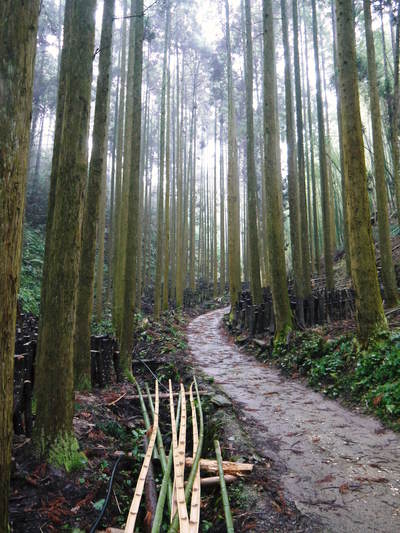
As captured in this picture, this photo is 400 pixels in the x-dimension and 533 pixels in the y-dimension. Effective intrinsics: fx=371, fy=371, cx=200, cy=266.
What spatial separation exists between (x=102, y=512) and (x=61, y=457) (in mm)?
730

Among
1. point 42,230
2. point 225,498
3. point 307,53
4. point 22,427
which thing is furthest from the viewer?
point 42,230

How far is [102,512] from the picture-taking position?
7.97 feet

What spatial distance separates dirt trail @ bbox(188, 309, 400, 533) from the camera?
2.38 meters

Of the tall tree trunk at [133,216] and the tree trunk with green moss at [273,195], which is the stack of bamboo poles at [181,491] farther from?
the tree trunk with green moss at [273,195]

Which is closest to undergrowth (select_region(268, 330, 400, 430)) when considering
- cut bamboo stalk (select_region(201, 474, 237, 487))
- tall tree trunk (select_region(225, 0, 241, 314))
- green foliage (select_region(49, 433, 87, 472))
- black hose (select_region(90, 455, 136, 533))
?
cut bamboo stalk (select_region(201, 474, 237, 487))

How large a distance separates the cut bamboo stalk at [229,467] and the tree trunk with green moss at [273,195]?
5.11 m

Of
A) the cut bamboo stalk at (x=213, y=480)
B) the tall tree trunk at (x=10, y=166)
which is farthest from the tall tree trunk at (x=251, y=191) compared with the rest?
the tall tree trunk at (x=10, y=166)

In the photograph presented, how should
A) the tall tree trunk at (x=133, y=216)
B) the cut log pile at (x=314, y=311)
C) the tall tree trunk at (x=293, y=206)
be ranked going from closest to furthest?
1. the tall tree trunk at (x=133, y=216)
2. the cut log pile at (x=314, y=311)
3. the tall tree trunk at (x=293, y=206)

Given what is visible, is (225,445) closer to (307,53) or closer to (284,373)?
(284,373)

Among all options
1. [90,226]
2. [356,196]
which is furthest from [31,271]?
[356,196]

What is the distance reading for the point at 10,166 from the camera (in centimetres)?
176

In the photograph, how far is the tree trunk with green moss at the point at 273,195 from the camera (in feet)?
26.2

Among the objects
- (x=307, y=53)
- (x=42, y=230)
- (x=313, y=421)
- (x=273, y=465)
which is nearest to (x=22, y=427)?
(x=273, y=465)

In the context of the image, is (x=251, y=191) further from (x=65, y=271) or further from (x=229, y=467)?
(x=229, y=467)
